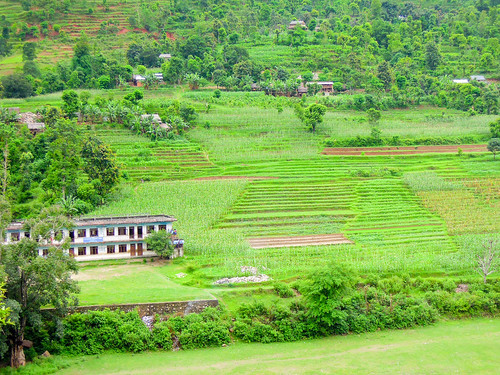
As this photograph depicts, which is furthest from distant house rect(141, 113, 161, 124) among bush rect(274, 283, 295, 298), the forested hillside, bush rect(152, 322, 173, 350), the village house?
bush rect(152, 322, 173, 350)

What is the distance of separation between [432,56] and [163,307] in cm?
7352

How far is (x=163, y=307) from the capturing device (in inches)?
1340

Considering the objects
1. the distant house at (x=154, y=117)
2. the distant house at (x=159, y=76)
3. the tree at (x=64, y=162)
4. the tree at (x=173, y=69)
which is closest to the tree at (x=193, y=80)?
the tree at (x=173, y=69)

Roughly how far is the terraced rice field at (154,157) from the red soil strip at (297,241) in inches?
612

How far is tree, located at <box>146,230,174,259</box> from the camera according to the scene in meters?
41.6

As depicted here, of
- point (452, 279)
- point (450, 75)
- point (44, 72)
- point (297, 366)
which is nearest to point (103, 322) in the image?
point (297, 366)

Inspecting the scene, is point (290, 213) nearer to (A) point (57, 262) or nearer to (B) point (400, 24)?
(A) point (57, 262)

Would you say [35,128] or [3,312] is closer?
[3,312]

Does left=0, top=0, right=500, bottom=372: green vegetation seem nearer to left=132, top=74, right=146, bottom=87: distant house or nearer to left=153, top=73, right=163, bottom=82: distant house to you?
left=132, top=74, right=146, bottom=87: distant house

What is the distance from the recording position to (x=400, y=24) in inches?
4257

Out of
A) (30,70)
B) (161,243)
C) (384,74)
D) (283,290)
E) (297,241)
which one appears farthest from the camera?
(384,74)

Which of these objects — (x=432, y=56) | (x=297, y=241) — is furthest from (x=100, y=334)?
(x=432, y=56)

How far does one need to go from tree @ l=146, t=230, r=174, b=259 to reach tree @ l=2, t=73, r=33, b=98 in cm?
4439

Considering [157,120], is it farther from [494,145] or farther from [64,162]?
[494,145]
